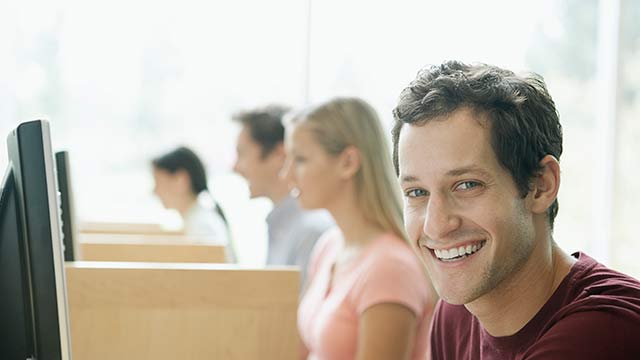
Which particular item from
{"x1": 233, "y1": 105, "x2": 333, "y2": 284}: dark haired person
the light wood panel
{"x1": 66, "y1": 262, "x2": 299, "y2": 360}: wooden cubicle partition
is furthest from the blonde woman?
{"x1": 233, "y1": 105, "x2": 333, "y2": 284}: dark haired person

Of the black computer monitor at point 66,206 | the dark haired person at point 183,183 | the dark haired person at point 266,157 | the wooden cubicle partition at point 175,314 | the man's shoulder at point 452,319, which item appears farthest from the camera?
the dark haired person at point 183,183

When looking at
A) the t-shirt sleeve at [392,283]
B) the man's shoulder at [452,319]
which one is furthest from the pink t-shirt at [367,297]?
the man's shoulder at [452,319]

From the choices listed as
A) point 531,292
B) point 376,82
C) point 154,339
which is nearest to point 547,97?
point 531,292

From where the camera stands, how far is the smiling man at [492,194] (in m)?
1.26

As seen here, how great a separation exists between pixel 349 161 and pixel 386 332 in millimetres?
489

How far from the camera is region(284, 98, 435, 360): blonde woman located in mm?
1969

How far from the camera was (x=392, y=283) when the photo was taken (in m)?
2.01

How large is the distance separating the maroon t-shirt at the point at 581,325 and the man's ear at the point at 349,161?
Answer: 917 mm

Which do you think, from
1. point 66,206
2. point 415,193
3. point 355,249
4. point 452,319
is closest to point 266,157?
point 355,249

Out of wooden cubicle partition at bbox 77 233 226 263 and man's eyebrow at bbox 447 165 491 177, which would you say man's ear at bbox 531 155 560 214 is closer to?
man's eyebrow at bbox 447 165 491 177

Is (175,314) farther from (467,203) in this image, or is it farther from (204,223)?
(204,223)

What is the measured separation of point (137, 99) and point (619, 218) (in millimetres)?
2347

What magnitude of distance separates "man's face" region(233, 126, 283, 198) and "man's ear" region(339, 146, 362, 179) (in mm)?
1024

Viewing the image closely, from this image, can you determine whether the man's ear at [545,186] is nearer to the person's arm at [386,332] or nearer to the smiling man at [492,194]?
the smiling man at [492,194]
